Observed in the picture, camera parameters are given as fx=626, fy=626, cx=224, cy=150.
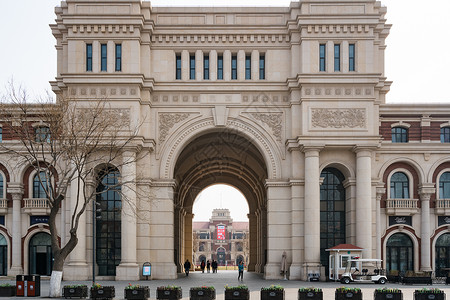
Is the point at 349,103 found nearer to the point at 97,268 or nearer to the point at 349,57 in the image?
the point at 349,57

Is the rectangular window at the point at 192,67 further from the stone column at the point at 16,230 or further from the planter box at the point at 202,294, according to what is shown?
the planter box at the point at 202,294

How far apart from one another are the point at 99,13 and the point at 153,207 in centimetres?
1488

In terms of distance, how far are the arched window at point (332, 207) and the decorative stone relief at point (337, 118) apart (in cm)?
430

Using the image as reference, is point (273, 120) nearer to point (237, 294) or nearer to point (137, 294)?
point (237, 294)

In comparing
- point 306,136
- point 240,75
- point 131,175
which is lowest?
point 131,175

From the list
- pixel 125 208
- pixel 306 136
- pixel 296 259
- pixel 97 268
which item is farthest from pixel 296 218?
pixel 97 268

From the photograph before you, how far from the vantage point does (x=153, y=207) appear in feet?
152

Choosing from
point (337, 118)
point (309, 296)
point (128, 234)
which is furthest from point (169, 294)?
point (337, 118)

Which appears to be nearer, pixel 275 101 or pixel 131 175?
pixel 131 175

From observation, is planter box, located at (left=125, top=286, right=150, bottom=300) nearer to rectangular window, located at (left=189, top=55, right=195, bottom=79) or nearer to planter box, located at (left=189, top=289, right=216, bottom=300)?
planter box, located at (left=189, top=289, right=216, bottom=300)

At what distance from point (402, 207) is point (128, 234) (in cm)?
2088

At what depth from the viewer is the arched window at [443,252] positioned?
48125 mm

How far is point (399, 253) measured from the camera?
1905 inches

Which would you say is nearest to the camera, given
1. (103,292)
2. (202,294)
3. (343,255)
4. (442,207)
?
(202,294)
